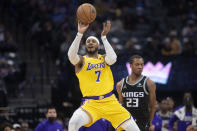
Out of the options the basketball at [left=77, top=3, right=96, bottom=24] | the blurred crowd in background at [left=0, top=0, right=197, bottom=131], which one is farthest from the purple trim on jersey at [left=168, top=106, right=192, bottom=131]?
the basketball at [left=77, top=3, right=96, bottom=24]

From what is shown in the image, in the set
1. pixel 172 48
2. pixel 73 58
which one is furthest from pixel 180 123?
pixel 172 48

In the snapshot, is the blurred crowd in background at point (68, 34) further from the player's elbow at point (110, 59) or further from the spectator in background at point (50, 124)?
the player's elbow at point (110, 59)

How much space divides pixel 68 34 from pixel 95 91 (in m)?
9.41

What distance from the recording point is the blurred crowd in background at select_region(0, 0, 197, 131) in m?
15.0

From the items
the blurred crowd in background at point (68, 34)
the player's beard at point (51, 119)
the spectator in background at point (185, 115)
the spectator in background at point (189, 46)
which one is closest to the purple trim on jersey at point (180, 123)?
the spectator in background at point (185, 115)

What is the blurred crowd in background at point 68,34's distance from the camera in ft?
49.3

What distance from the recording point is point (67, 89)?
14898mm

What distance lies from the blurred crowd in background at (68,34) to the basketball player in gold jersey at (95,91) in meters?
6.41

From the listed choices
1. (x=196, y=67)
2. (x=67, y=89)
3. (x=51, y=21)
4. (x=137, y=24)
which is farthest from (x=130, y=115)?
(x=137, y=24)

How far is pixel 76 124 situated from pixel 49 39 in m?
9.86

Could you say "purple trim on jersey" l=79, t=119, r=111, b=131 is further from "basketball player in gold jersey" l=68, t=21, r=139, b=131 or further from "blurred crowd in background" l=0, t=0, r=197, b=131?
"blurred crowd in background" l=0, t=0, r=197, b=131

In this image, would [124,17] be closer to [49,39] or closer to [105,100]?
[49,39]

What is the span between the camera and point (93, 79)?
794cm

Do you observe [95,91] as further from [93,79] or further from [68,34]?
[68,34]
